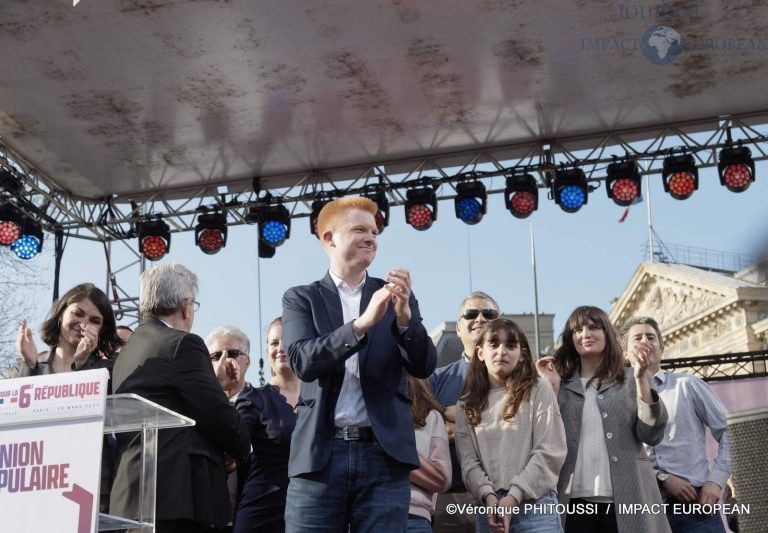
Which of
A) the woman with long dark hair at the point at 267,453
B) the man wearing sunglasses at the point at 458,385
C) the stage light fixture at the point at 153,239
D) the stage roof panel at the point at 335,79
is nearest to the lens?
the woman with long dark hair at the point at 267,453

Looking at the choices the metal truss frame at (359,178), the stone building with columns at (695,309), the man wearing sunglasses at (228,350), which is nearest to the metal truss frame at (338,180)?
the metal truss frame at (359,178)

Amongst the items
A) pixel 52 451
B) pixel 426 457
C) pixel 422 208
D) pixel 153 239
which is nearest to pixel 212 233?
pixel 153 239

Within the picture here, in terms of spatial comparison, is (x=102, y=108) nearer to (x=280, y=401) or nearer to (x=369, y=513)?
(x=280, y=401)

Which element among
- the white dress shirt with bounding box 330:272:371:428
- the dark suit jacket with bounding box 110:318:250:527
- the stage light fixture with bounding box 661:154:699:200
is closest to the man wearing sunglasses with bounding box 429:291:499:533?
the white dress shirt with bounding box 330:272:371:428

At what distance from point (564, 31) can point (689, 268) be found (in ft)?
159

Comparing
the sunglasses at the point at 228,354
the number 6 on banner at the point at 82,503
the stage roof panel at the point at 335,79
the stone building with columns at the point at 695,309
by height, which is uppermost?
the stone building with columns at the point at 695,309

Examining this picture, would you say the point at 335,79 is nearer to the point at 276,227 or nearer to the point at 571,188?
the point at 276,227

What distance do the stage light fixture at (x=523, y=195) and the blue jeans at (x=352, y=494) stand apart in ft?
22.6

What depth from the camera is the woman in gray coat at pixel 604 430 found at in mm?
4449

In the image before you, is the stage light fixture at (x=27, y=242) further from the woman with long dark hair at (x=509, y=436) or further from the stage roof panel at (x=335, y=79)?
the woman with long dark hair at (x=509, y=436)

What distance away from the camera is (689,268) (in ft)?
178

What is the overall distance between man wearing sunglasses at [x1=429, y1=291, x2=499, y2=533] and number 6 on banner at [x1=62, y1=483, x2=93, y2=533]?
2.20 m

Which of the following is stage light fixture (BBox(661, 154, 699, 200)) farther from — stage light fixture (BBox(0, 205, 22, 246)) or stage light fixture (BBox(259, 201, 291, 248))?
stage light fixture (BBox(0, 205, 22, 246))

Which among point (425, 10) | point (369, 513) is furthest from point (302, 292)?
point (425, 10)
